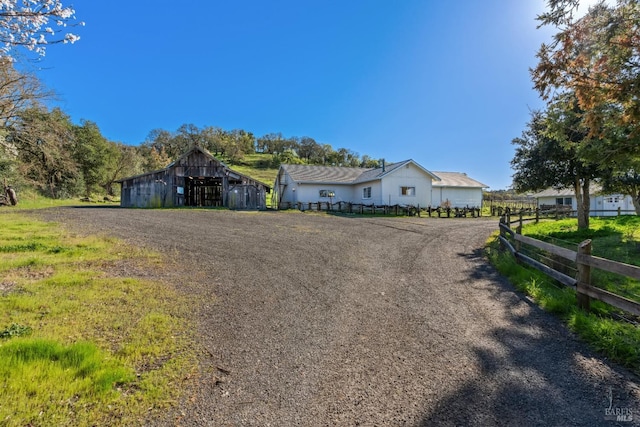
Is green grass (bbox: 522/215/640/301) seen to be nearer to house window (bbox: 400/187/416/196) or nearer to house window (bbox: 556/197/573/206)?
house window (bbox: 400/187/416/196)

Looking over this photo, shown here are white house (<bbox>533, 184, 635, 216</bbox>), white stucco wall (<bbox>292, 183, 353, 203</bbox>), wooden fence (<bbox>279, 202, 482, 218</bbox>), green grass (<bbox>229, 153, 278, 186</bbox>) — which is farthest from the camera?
green grass (<bbox>229, 153, 278, 186</bbox>)

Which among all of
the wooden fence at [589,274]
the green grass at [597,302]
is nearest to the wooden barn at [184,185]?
the green grass at [597,302]

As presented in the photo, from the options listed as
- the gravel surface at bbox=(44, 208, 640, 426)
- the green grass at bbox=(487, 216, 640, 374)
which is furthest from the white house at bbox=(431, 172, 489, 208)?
the gravel surface at bbox=(44, 208, 640, 426)

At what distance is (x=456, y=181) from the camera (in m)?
34.4

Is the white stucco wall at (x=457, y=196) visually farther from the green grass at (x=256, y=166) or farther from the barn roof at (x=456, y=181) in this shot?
the green grass at (x=256, y=166)

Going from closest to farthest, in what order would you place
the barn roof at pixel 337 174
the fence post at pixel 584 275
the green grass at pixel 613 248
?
the fence post at pixel 584 275 < the green grass at pixel 613 248 < the barn roof at pixel 337 174

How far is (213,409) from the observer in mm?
2729

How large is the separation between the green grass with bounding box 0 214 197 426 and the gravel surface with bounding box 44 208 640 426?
386 millimetres

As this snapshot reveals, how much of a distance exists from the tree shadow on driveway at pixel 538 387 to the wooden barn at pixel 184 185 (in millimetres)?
25349

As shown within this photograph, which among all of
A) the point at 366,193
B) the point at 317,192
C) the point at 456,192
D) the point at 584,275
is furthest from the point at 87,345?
the point at 456,192

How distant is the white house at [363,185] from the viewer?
29.0m

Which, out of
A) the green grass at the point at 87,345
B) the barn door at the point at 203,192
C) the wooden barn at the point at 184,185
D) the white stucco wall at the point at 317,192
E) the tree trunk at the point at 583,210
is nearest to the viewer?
the green grass at the point at 87,345

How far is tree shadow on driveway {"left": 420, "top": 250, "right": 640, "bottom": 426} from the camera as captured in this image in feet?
8.87

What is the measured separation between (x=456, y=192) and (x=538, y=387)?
33.3 meters
